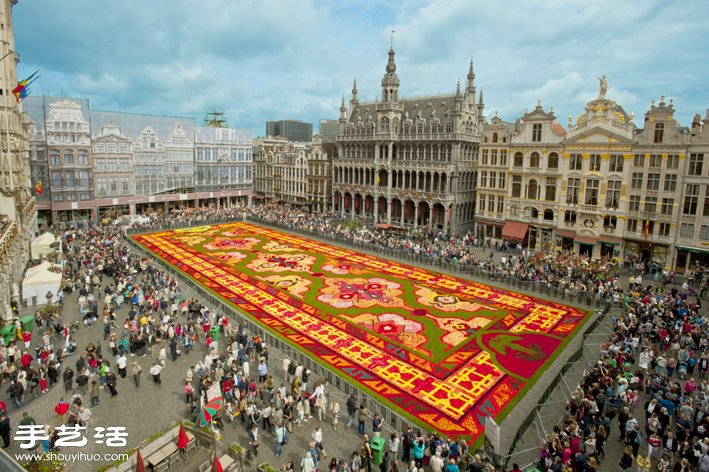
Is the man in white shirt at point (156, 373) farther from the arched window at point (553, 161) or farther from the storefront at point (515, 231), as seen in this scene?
the arched window at point (553, 161)

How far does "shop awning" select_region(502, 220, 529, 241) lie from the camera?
50500 mm

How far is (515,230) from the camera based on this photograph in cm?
5116

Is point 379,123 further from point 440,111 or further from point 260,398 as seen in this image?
point 260,398

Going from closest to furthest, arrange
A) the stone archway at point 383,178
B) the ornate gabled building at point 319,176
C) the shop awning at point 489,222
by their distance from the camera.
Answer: the shop awning at point 489,222, the stone archway at point 383,178, the ornate gabled building at point 319,176

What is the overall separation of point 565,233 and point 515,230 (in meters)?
5.67

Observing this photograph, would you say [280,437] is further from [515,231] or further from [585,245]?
[515,231]

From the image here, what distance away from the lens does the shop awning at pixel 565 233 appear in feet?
154

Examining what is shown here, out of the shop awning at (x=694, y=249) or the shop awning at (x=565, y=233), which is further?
the shop awning at (x=565, y=233)

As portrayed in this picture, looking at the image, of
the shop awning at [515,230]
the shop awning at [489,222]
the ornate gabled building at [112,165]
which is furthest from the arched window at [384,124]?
the ornate gabled building at [112,165]

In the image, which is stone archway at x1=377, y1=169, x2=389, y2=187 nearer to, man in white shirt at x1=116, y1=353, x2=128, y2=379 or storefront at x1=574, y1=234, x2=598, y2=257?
storefront at x1=574, y1=234, x2=598, y2=257

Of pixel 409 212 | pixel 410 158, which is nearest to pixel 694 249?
pixel 409 212

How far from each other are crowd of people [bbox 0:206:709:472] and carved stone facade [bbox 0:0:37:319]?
3.90 m

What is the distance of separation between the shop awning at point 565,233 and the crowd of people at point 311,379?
11.8 metres

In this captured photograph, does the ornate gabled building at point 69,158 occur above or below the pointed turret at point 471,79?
below
